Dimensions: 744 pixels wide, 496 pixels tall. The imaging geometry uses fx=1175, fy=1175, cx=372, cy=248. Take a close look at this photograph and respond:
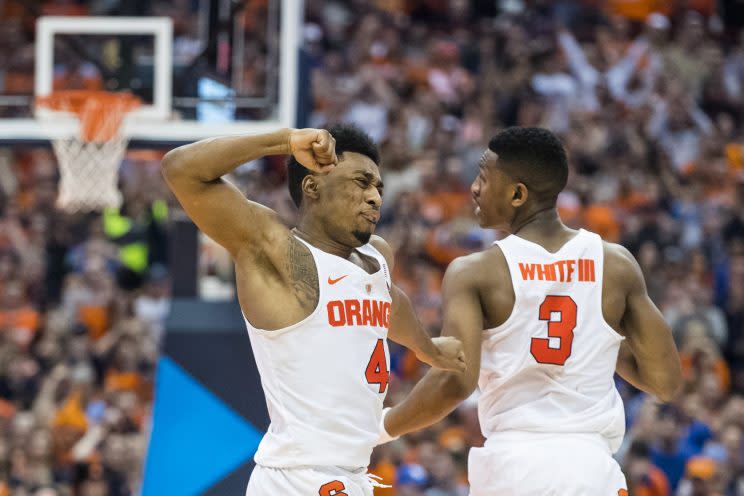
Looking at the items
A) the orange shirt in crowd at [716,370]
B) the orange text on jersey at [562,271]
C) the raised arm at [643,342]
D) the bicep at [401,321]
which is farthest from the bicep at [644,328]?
the orange shirt in crowd at [716,370]

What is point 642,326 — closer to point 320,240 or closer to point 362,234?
point 362,234

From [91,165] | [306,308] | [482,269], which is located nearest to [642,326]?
[482,269]

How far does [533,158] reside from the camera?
4.94 meters

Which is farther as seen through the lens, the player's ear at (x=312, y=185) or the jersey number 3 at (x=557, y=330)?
the jersey number 3 at (x=557, y=330)

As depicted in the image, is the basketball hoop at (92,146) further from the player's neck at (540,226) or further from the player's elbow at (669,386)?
the player's elbow at (669,386)

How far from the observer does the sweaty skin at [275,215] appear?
413 cm

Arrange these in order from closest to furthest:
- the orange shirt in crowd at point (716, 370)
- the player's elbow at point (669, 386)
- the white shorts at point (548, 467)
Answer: the white shorts at point (548, 467) < the player's elbow at point (669, 386) < the orange shirt in crowd at point (716, 370)

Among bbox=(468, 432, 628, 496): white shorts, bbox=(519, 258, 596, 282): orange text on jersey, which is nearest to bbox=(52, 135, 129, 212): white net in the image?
bbox=(519, 258, 596, 282): orange text on jersey

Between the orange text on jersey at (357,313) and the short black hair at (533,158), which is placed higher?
the short black hair at (533,158)

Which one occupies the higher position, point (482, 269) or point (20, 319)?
point (482, 269)

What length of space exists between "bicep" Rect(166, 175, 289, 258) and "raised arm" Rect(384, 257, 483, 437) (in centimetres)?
90

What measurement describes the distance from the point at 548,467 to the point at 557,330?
1.80 ft

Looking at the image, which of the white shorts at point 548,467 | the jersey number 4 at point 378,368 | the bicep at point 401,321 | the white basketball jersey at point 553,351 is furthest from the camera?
the bicep at point 401,321

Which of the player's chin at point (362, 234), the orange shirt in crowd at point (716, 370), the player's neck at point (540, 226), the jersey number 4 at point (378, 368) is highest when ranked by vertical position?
the player's chin at point (362, 234)
